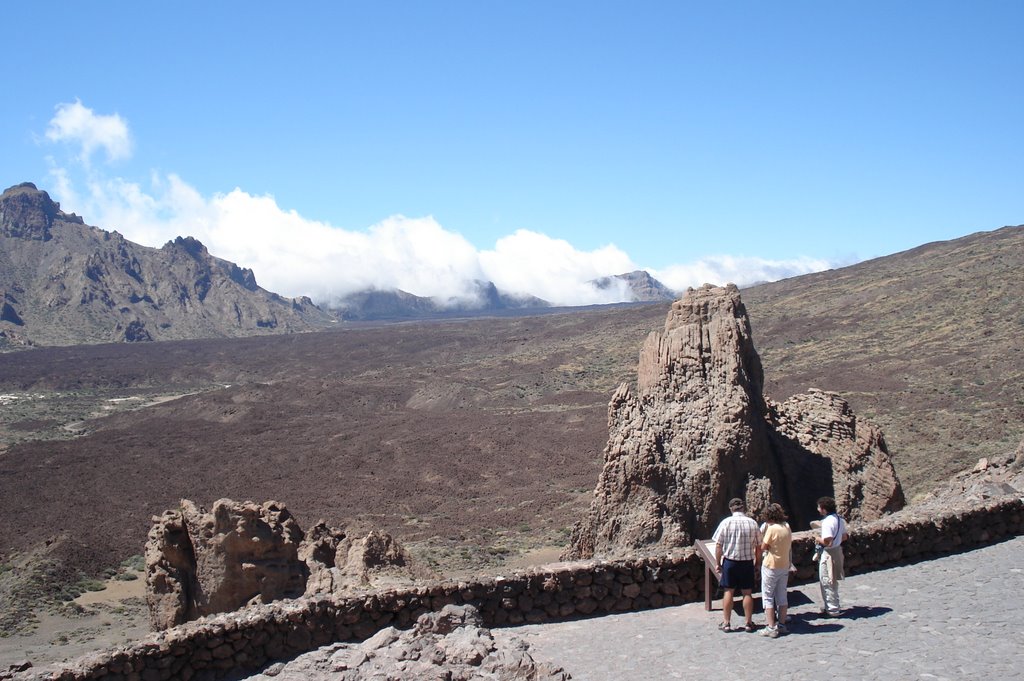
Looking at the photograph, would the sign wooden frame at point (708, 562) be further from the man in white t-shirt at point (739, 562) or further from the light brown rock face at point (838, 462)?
the light brown rock face at point (838, 462)

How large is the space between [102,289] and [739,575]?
144 metres

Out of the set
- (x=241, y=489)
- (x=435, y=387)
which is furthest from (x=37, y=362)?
(x=241, y=489)

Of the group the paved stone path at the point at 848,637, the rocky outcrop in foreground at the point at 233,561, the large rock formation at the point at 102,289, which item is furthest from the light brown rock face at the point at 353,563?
the large rock formation at the point at 102,289

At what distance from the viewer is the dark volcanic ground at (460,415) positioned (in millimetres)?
24422

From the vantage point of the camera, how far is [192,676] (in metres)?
6.73

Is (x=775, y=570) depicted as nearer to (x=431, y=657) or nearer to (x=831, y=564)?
(x=831, y=564)

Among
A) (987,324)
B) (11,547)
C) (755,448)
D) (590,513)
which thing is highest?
(987,324)

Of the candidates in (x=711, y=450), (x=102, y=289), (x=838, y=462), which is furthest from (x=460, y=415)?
(x=102, y=289)

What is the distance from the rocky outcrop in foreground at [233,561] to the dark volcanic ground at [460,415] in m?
7.60

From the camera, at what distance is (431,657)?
603 centimetres

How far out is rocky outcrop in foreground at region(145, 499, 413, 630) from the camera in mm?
9812

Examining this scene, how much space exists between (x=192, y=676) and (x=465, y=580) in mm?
2281

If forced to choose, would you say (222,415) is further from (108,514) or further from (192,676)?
(192,676)

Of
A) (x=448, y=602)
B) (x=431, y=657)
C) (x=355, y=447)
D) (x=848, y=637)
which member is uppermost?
(x=448, y=602)
